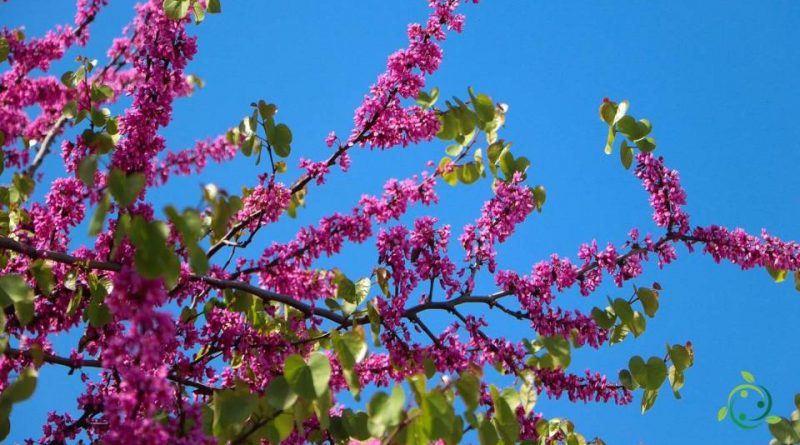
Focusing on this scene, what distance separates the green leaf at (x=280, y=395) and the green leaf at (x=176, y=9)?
5.53ft

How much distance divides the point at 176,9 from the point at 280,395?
1760 millimetres

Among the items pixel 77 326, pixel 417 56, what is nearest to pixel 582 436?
pixel 417 56

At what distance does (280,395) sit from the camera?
8.04ft

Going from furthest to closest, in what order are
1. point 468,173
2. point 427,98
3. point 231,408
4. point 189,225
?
point 468,173, point 427,98, point 231,408, point 189,225

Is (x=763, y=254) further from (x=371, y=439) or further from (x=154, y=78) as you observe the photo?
(x=154, y=78)

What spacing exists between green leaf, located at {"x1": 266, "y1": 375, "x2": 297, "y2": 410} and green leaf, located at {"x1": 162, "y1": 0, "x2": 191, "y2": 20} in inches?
66.4

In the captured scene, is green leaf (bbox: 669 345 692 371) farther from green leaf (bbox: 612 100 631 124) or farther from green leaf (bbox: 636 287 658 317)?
green leaf (bbox: 612 100 631 124)

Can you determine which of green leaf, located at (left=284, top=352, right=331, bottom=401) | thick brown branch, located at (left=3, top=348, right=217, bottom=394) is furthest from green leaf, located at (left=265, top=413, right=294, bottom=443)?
thick brown branch, located at (left=3, top=348, right=217, bottom=394)

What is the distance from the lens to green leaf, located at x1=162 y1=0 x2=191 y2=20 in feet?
11.3

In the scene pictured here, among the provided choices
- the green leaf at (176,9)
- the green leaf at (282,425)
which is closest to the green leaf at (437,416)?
the green leaf at (282,425)

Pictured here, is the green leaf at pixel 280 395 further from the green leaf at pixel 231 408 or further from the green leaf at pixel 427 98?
the green leaf at pixel 427 98

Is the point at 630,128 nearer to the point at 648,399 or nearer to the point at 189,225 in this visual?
the point at 648,399

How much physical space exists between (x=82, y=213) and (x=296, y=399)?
162cm

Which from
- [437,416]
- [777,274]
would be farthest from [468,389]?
[777,274]
